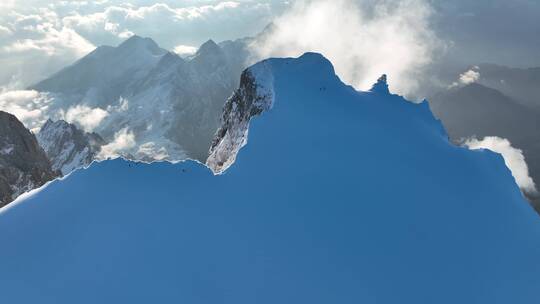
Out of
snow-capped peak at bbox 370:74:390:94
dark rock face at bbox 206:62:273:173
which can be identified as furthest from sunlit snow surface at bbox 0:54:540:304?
snow-capped peak at bbox 370:74:390:94

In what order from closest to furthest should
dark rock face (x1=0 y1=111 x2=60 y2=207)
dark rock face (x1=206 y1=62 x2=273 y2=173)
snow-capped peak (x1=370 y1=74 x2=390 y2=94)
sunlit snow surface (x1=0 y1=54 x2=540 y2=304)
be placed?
sunlit snow surface (x1=0 y1=54 x2=540 y2=304) < dark rock face (x1=206 y1=62 x2=273 y2=173) < snow-capped peak (x1=370 y1=74 x2=390 y2=94) < dark rock face (x1=0 y1=111 x2=60 y2=207)

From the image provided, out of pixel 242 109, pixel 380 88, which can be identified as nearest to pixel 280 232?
pixel 380 88

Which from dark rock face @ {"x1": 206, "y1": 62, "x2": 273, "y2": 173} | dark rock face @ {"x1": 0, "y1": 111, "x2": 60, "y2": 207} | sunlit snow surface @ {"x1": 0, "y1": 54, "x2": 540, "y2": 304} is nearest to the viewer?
sunlit snow surface @ {"x1": 0, "y1": 54, "x2": 540, "y2": 304}

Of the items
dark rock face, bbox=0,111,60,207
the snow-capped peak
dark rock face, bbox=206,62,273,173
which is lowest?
dark rock face, bbox=0,111,60,207

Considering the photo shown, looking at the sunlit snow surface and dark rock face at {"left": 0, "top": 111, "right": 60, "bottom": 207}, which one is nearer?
the sunlit snow surface

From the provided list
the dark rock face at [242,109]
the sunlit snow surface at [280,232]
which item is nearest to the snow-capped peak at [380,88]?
the dark rock face at [242,109]

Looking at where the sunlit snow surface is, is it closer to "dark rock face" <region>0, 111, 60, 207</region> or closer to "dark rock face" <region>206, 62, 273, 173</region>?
"dark rock face" <region>206, 62, 273, 173</region>

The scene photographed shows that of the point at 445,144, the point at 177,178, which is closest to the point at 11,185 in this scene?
the point at 177,178
